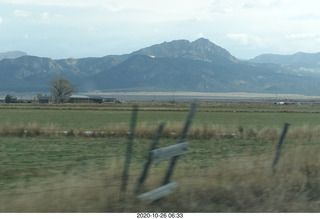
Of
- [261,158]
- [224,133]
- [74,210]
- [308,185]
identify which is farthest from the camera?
[224,133]

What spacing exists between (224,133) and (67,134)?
9160 mm

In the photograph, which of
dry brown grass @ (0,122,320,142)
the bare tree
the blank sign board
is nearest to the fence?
the blank sign board

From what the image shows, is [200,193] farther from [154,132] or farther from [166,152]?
[154,132]

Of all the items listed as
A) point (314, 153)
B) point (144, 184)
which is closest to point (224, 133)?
point (314, 153)

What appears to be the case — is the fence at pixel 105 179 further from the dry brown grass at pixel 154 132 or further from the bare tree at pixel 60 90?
the bare tree at pixel 60 90

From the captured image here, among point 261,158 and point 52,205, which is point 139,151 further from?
point 52,205

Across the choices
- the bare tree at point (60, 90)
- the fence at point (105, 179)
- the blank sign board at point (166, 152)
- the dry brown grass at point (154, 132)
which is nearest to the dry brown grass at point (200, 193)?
the fence at point (105, 179)

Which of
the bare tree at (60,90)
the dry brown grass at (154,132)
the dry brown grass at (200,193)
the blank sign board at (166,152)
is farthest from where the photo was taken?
the bare tree at (60,90)

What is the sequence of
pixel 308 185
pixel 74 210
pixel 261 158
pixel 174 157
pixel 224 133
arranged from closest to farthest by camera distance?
pixel 74 210 → pixel 174 157 → pixel 308 185 → pixel 261 158 → pixel 224 133

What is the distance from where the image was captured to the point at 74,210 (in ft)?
22.7

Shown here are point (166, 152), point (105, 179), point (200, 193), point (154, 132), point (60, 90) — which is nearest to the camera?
point (166, 152)

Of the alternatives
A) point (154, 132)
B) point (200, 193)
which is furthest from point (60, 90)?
point (200, 193)

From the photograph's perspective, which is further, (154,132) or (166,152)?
(154,132)

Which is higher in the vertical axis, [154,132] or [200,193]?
[200,193]
